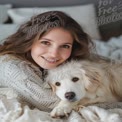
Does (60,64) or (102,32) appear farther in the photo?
(102,32)

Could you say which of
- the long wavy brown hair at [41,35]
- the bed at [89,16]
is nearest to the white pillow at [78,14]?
the bed at [89,16]

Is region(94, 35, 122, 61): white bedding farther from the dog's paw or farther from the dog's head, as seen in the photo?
the dog's paw

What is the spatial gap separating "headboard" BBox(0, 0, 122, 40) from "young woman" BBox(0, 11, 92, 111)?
1.22 m

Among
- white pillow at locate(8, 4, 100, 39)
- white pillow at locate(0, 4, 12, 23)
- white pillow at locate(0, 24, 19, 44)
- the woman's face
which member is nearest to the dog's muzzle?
the woman's face

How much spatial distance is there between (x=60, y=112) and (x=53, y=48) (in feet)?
0.99

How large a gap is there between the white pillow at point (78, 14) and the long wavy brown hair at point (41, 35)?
97cm

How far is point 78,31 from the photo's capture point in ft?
4.64

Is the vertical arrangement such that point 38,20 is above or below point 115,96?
above

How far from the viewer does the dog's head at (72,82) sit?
1243 mm

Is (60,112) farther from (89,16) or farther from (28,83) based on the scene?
(89,16)

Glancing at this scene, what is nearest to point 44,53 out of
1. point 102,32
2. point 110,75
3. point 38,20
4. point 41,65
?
point 41,65

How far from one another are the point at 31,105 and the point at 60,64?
23 centimetres

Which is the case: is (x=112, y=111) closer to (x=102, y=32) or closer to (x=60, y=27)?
(x=60, y=27)

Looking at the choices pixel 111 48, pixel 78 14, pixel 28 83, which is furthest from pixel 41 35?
pixel 78 14
